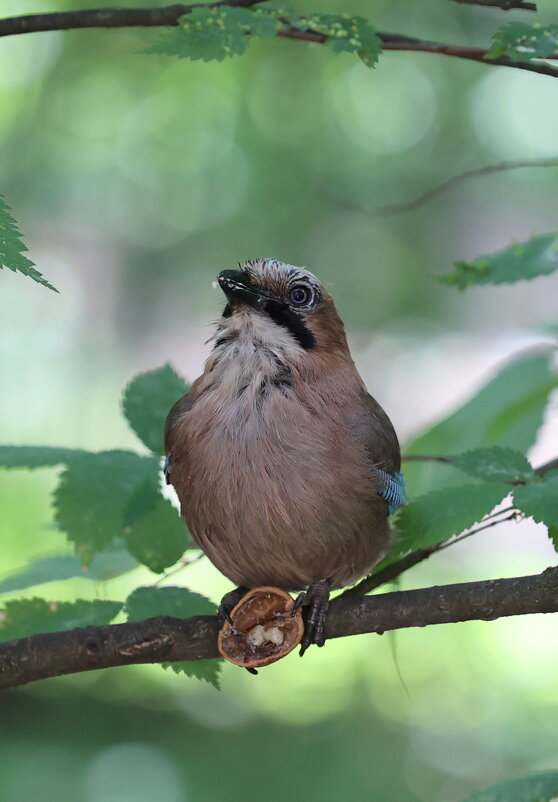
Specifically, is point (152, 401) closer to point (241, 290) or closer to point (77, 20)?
point (241, 290)

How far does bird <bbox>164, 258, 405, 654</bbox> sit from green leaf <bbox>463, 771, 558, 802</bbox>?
0.58 m

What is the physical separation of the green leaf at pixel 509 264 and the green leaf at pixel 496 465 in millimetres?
388

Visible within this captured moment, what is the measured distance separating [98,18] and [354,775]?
3844 mm

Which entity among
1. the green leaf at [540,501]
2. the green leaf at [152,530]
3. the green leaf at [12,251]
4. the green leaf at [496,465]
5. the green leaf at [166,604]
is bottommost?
the green leaf at [540,501]

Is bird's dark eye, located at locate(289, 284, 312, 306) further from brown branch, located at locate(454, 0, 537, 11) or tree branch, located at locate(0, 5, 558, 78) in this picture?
brown branch, located at locate(454, 0, 537, 11)

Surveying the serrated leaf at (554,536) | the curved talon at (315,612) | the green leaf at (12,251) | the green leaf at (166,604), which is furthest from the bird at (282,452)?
the green leaf at (12,251)

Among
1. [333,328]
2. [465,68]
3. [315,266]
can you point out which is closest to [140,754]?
[315,266]

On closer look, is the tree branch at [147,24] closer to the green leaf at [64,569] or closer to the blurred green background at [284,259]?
the green leaf at [64,569]

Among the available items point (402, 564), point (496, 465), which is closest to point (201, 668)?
point (402, 564)

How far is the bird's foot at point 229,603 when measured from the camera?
6.21ft

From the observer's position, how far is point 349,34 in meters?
1.72

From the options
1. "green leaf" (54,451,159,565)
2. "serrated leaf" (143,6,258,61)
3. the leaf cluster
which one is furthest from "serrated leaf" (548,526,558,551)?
"serrated leaf" (143,6,258,61)

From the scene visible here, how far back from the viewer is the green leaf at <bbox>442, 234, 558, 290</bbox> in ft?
6.42

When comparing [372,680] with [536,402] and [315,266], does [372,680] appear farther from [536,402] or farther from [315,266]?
[536,402]
